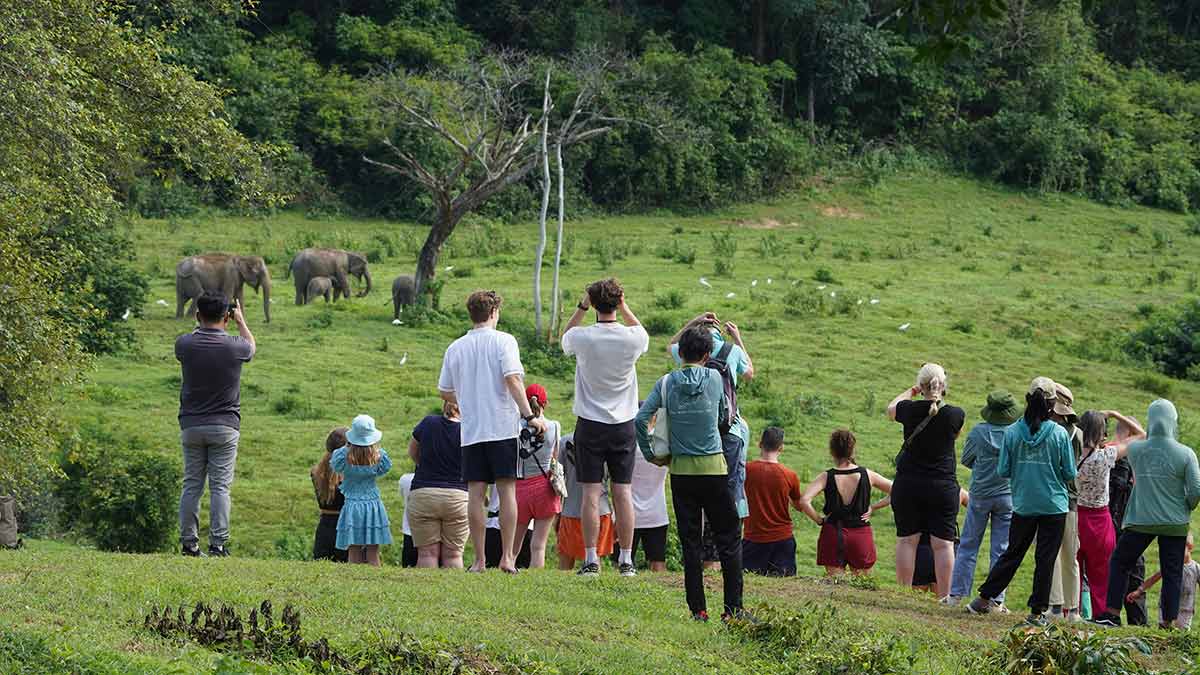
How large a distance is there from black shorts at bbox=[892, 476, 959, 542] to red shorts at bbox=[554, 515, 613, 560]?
2.05 meters

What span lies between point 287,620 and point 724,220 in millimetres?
35110

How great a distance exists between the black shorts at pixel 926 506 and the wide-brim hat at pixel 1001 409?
52 centimetres

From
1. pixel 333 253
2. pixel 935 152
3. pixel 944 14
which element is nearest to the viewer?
pixel 944 14

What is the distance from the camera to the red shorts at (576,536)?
1166cm

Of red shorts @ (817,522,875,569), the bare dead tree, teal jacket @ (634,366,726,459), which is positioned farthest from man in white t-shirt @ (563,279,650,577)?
the bare dead tree

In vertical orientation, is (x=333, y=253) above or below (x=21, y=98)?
below

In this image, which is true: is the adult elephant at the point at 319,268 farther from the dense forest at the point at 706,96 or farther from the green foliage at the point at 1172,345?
the green foliage at the point at 1172,345

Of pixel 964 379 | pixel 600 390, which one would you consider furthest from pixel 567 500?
pixel 964 379

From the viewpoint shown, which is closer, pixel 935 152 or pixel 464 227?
pixel 464 227

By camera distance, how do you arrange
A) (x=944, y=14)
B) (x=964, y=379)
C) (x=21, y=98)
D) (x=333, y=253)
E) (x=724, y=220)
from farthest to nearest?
(x=724, y=220)
(x=333, y=253)
(x=964, y=379)
(x=21, y=98)
(x=944, y=14)

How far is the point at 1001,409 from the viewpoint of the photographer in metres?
11.0

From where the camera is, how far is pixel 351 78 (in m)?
44.5

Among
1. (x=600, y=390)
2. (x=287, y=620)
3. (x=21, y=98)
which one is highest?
(x=21, y=98)

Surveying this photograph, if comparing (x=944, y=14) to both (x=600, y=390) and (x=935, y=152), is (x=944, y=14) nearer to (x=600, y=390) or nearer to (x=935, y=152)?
(x=600, y=390)
